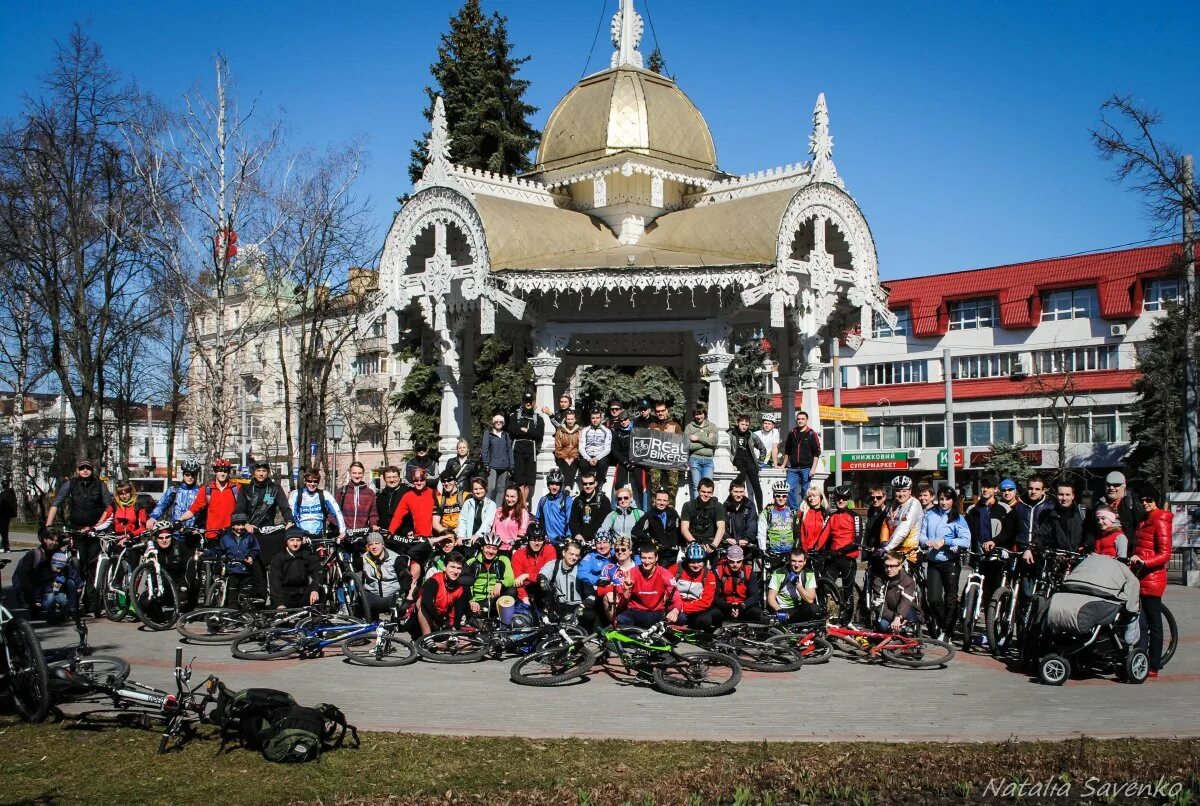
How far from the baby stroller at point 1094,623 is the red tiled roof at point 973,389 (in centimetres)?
4405

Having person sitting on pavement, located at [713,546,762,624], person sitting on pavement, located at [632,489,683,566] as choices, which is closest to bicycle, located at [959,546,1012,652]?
person sitting on pavement, located at [713,546,762,624]

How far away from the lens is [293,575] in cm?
1389

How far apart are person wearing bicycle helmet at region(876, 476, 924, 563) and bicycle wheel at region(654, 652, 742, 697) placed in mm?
3621

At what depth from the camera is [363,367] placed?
74.2 m

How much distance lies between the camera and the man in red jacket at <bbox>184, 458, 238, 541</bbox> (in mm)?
15430

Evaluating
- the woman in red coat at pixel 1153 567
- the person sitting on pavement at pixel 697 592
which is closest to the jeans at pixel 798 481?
the person sitting on pavement at pixel 697 592

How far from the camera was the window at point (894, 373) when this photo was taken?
67062 millimetres

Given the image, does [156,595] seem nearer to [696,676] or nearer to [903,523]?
[696,676]

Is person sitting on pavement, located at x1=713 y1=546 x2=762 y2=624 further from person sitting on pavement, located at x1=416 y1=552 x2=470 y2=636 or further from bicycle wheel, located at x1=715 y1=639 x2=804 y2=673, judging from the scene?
person sitting on pavement, located at x1=416 y1=552 x2=470 y2=636

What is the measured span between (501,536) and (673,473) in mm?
4058

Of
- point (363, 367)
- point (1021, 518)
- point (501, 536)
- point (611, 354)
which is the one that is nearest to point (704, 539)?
point (501, 536)

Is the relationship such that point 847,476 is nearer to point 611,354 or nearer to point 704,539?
point 611,354

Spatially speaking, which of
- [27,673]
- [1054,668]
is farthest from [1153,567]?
[27,673]

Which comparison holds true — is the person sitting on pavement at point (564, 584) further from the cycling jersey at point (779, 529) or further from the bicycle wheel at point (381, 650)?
the cycling jersey at point (779, 529)
